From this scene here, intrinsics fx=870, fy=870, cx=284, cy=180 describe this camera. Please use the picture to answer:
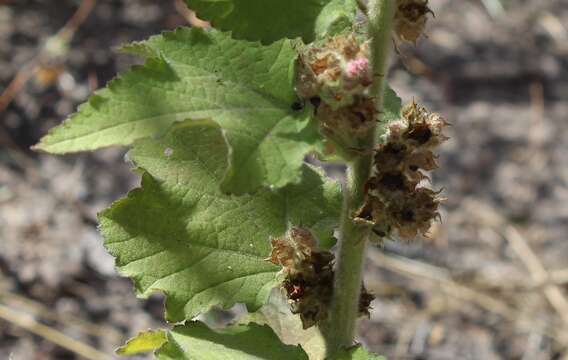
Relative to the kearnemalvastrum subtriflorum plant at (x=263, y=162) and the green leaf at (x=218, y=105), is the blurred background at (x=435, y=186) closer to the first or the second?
the kearnemalvastrum subtriflorum plant at (x=263, y=162)

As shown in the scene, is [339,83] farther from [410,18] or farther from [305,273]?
[305,273]

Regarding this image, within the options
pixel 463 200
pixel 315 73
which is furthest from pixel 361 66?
pixel 463 200

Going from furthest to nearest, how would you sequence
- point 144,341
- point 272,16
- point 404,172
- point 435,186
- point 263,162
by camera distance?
point 435,186 < point 144,341 < point 404,172 < point 272,16 < point 263,162

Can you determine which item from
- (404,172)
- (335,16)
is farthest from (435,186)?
(335,16)

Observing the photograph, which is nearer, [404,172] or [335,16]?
[335,16]

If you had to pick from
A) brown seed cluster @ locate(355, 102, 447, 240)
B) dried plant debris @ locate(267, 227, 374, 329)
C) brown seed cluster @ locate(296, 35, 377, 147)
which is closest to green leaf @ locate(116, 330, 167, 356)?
dried plant debris @ locate(267, 227, 374, 329)

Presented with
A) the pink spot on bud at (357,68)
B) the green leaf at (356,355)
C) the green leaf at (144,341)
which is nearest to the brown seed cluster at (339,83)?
the pink spot on bud at (357,68)

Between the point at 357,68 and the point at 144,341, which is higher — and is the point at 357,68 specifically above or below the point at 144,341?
above

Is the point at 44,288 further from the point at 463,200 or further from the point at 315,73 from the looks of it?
the point at 315,73
